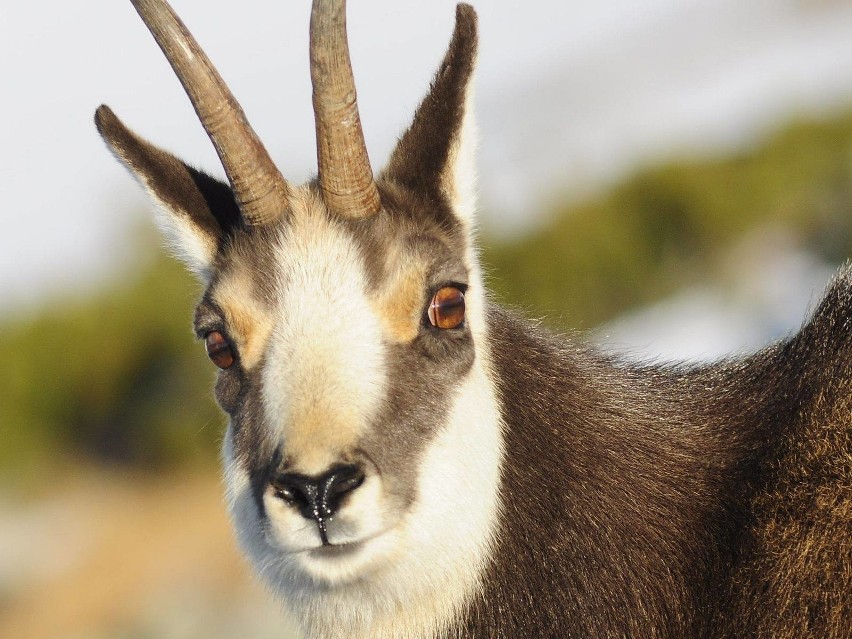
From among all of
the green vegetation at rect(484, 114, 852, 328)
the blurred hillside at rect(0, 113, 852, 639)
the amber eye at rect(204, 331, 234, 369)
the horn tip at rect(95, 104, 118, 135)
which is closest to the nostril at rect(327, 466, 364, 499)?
the amber eye at rect(204, 331, 234, 369)

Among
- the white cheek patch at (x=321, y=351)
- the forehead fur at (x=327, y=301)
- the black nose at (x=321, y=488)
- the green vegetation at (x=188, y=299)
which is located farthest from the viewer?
the green vegetation at (x=188, y=299)

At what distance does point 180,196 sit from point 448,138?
4.76 feet

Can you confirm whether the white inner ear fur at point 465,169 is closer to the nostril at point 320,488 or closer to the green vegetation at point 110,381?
the nostril at point 320,488

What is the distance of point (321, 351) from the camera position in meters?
5.39

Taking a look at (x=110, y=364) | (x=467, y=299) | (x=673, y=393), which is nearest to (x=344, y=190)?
(x=467, y=299)

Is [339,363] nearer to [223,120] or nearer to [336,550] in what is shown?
[336,550]

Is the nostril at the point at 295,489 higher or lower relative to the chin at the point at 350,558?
higher

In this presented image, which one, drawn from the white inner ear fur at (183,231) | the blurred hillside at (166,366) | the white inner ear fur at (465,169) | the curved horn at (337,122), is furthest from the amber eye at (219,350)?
the blurred hillside at (166,366)

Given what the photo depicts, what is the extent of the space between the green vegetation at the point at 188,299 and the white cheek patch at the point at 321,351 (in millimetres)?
20858

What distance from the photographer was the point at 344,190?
5879 millimetres

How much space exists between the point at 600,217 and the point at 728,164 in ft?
20.4

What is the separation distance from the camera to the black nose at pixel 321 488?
497cm

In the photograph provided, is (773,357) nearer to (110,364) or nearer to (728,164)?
(110,364)

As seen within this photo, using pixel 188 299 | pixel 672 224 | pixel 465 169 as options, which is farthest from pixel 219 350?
pixel 672 224
